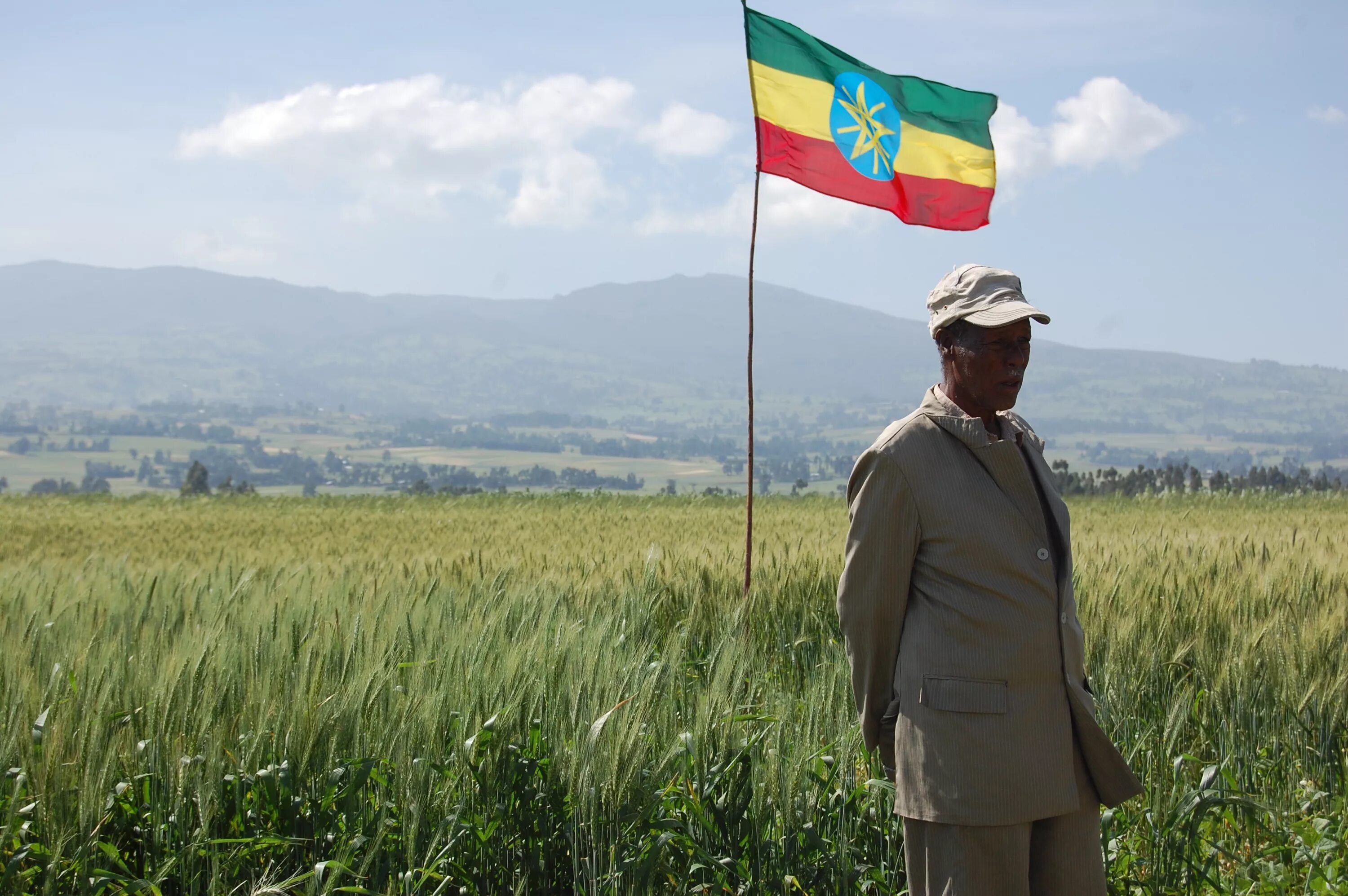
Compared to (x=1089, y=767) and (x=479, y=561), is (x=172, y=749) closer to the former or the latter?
(x=1089, y=767)

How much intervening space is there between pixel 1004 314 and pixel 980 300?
0.37 ft

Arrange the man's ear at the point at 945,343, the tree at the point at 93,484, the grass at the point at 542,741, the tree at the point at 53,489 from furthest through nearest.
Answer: the tree at the point at 93,484 < the tree at the point at 53,489 < the grass at the point at 542,741 < the man's ear at the point at 945,343

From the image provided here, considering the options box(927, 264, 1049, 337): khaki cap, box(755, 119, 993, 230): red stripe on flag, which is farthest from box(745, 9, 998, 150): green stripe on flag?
box(927, 264, 1049, 337): khaki cap

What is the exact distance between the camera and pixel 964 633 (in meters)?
2.55

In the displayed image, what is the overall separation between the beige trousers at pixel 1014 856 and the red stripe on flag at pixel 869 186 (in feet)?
15.3

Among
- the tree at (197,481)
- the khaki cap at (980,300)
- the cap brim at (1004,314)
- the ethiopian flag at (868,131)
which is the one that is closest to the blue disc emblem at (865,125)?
the ethiopian flag at (868,131)

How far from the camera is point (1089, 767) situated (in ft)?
8.68

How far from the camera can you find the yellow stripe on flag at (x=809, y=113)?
21.7ft

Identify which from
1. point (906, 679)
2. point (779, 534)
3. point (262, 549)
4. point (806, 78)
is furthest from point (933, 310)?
point (779, 534)

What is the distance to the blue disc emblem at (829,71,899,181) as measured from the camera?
6797 millimetres

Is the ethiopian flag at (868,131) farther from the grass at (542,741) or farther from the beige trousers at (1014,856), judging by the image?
the beige trousers at (1014,856)

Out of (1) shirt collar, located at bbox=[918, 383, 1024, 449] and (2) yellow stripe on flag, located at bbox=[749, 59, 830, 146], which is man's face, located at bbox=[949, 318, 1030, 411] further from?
(2) yellow stripe on flag, located at bbox=[749, 59, 830, 146]

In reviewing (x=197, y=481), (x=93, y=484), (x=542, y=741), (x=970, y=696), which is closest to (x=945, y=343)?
(x=970, y=696)

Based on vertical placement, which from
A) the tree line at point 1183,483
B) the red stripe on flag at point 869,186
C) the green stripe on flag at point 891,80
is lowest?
the tree line at point 1183,483
